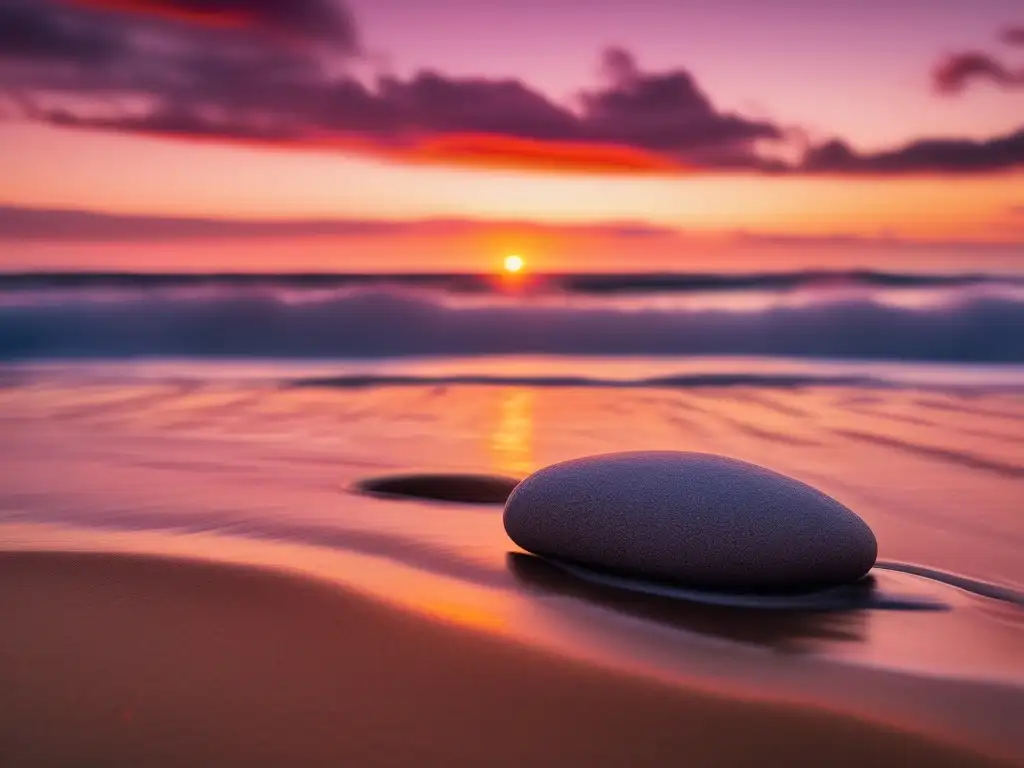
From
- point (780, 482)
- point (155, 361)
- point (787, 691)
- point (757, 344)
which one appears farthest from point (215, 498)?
point (757, 344)

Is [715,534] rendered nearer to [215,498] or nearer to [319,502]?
[319,502]

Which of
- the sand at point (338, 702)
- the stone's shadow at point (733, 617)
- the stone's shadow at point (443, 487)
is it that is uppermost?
the stone's shadow at point (443, 487)

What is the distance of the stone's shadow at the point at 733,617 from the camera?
2.43 meters

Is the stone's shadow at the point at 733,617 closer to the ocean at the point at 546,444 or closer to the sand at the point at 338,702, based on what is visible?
the ocean at the point at 546,444

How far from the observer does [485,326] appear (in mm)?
13359

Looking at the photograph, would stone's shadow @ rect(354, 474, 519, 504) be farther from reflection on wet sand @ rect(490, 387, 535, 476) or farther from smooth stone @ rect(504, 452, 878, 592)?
smooth stone @ rect(504, 452, 878, 592)

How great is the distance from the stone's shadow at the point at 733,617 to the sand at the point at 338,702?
0.38 meters

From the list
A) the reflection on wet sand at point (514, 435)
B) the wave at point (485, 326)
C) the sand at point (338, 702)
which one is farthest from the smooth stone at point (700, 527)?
the wave at point (485, 326)

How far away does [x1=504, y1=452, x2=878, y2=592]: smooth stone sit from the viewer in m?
2.73

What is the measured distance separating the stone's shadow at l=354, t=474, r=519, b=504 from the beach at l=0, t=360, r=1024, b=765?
113 mm

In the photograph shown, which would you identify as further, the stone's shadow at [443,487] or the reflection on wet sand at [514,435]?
the reflection on wet sand at [514,435]

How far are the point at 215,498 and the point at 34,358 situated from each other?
26.2 feet

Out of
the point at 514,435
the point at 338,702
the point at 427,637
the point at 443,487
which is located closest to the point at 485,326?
the point at 514,435

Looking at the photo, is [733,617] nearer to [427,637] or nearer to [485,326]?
[427,637]
